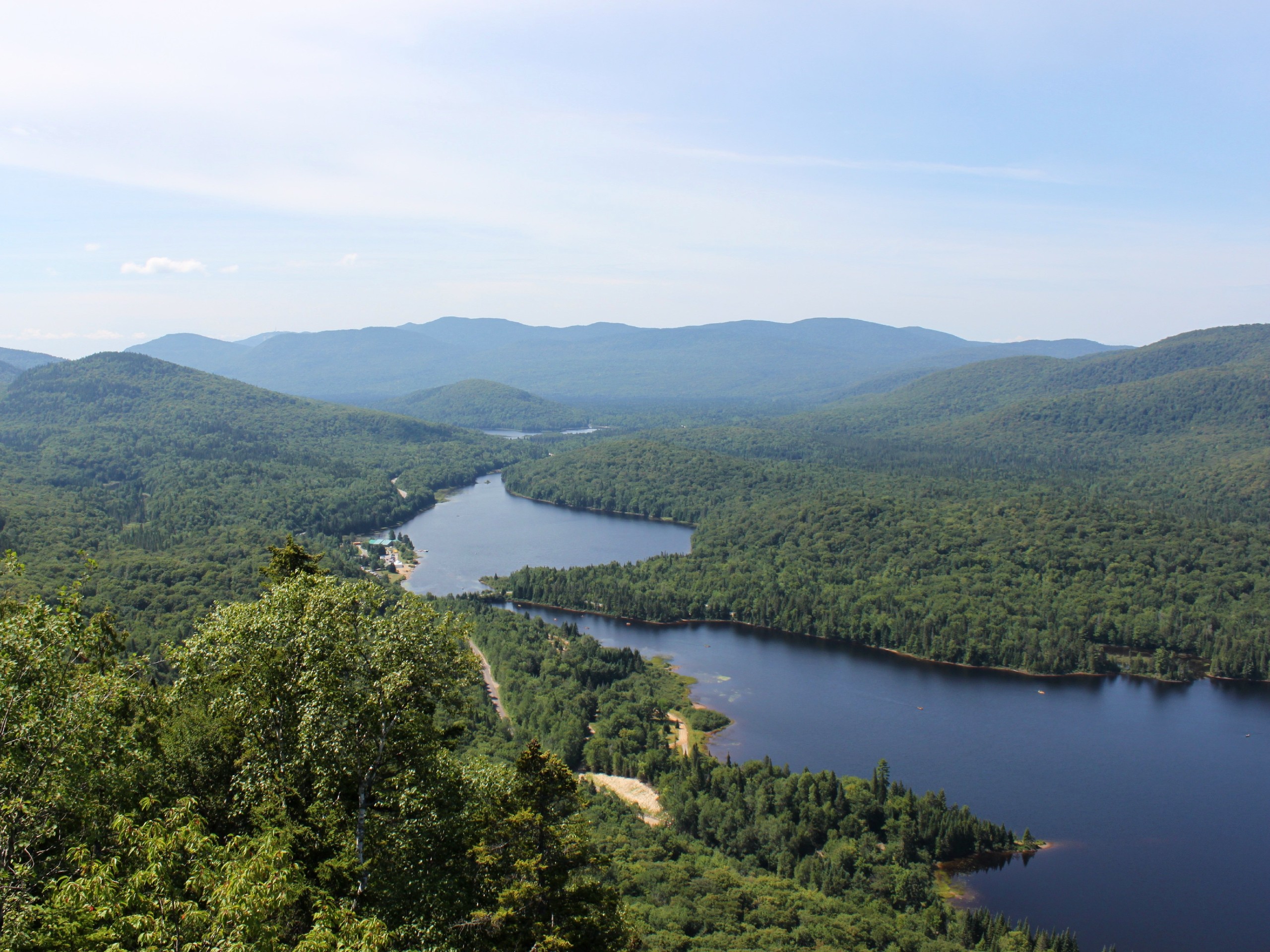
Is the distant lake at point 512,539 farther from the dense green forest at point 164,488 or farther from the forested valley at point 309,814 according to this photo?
the forested valley at point 309,814

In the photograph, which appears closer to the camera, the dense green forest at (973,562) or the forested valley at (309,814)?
the forested valley at (309,814)

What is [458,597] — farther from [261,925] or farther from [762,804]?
[261,925]

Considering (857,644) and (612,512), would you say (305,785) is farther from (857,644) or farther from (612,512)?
(612,512)

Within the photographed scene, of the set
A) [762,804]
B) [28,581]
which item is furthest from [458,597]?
[762,804]

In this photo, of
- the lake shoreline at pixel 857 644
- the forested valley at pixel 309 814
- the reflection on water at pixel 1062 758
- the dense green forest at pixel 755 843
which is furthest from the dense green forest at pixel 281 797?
the lake shoreline at pixel 857 644

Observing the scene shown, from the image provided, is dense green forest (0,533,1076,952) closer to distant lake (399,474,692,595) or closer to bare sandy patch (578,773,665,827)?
bare sandy patch (578,773,665,827)
